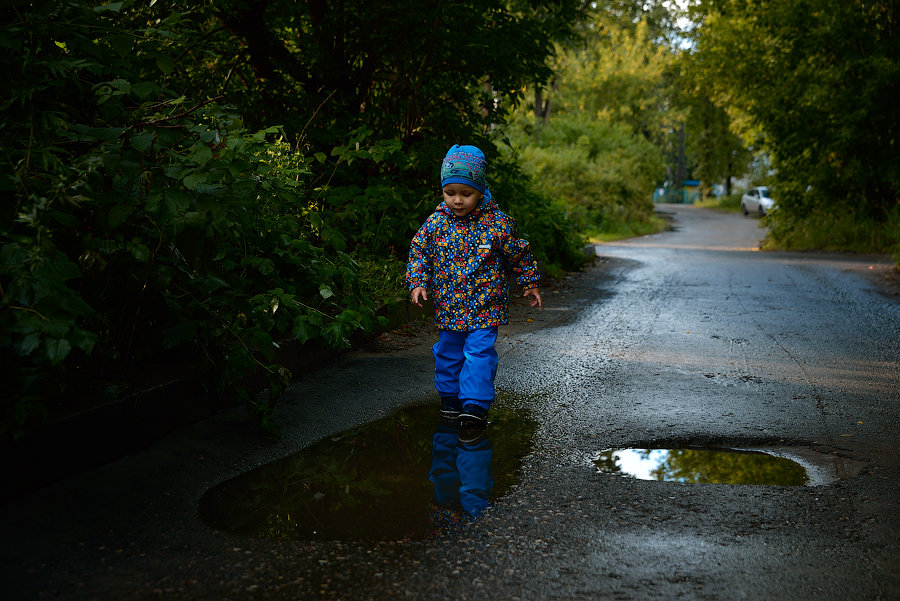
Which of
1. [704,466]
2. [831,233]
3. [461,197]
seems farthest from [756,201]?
[704,466]

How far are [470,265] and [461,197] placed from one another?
1.30 feet

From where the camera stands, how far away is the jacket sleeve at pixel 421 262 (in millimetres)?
4895

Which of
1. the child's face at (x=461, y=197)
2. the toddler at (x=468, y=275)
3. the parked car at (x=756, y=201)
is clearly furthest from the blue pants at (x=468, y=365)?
the parked car at (x=756, y=201)

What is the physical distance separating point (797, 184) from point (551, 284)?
41.8 ft

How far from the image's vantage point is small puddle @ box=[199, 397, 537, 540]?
3336 mm

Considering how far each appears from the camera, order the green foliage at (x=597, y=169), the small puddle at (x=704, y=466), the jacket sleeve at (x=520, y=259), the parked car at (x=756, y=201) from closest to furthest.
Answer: the small puddle at (x=704, y=466), the jacket sleeve at (x=520, y=259), the green foliage at (x=597, y=169), the parked car at (x=756, y=201)

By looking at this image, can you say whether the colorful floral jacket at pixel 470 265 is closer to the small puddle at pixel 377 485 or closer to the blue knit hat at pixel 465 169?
the blue knit hat at pixel 465 169

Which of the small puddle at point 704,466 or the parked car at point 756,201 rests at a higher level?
the small puddle at point 704,466

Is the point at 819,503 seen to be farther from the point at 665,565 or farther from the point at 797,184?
the point at 797,184

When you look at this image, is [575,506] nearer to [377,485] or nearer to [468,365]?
[377,485]

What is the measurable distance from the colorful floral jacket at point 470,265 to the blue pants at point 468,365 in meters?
0.09

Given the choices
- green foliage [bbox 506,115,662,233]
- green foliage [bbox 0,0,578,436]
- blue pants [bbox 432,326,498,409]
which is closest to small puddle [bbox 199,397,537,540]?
blue pants [bbox 432,326,498,409]

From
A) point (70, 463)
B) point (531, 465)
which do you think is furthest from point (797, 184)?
point (70, 463)

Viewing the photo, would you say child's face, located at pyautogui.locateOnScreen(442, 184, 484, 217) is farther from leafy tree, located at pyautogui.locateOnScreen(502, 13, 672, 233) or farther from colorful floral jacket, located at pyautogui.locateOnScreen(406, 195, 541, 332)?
leafy tree, located at pyautogui.locateOnScreen(502, 13, 672, 233)
